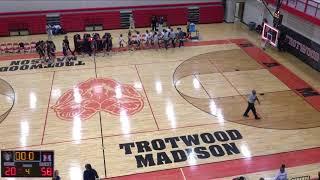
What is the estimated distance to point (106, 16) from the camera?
26.9 m

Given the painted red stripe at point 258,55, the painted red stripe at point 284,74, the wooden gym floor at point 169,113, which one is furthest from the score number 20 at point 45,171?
the painted red stripe at point 258,55

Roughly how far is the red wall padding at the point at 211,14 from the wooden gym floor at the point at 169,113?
20.5 feet

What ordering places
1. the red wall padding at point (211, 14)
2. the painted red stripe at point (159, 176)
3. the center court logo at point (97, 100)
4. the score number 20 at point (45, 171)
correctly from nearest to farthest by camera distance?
1. the score number 20 at point (45, 171)
2. the painted red stripe at point (159, 176)
3. the center court logo at point (97, 100)
4. the red wall padding at point (211, 14)

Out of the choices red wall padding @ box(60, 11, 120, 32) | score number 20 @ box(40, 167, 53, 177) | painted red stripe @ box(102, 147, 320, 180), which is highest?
red wall padding @ box(60, 11, 120, 32)

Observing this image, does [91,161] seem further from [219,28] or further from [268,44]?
[219,28]

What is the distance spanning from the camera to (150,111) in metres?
16.3

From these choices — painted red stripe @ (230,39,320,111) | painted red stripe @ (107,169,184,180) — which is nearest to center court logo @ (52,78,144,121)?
painted red stripe @ (107,169,184,180)

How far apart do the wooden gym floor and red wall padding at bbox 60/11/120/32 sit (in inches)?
204

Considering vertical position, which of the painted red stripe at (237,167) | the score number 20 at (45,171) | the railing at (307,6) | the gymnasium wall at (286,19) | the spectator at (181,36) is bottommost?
the painted red stripe at (237,167)

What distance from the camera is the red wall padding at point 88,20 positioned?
26.4m

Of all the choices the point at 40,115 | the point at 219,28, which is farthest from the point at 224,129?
the point at 219,28

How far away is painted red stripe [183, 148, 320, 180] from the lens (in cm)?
1252

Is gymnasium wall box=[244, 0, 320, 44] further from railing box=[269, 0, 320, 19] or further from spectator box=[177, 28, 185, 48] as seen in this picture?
spectator box=[177, 28, 185, 48]

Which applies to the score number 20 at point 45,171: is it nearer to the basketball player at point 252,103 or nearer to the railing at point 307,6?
the basketball player at point 252,103
